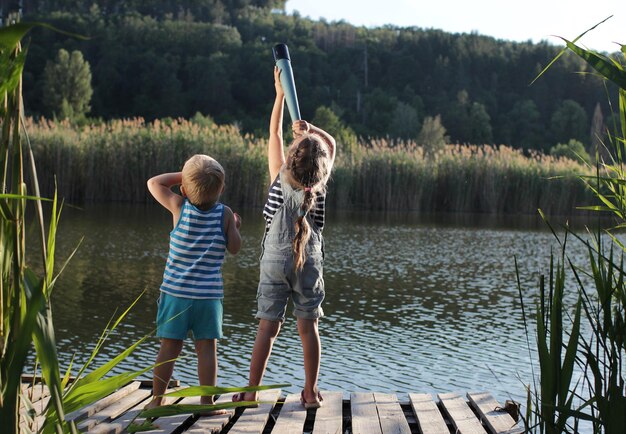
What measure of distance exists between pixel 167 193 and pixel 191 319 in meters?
0.53

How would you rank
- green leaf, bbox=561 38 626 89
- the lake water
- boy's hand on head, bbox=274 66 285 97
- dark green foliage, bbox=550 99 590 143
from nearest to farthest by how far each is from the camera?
green leaf, bbox=561 38 626 89 → boy's hand on head, bbox=274 66 285 97 → the lake water → dark green foliage, bbox=550 99 590 143

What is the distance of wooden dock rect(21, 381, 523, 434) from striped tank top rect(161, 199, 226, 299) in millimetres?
462

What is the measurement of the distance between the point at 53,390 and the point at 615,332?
1344mm

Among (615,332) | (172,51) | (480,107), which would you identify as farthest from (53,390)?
(172,51)

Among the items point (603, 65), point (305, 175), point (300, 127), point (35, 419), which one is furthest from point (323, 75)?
point (35, 419)

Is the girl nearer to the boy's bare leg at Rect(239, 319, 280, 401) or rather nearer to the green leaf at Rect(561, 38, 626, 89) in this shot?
the boy's bare leg at Rect(239, 319, 280, 401)

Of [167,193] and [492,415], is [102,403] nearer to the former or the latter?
[167,193]

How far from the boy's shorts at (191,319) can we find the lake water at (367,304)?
44.4 inches

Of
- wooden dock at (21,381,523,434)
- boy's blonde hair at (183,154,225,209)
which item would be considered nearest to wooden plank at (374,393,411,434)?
wooden dock at (21,381,523,434)

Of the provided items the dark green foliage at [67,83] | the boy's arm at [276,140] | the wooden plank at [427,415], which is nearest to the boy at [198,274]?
the boy's arm at [276,140]

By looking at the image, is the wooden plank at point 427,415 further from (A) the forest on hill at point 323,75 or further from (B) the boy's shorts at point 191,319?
(A) the forest on hill at point 323,75

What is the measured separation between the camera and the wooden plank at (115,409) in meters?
3.11

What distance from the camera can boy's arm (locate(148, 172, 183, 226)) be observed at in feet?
11.5

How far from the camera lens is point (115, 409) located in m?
3.40
